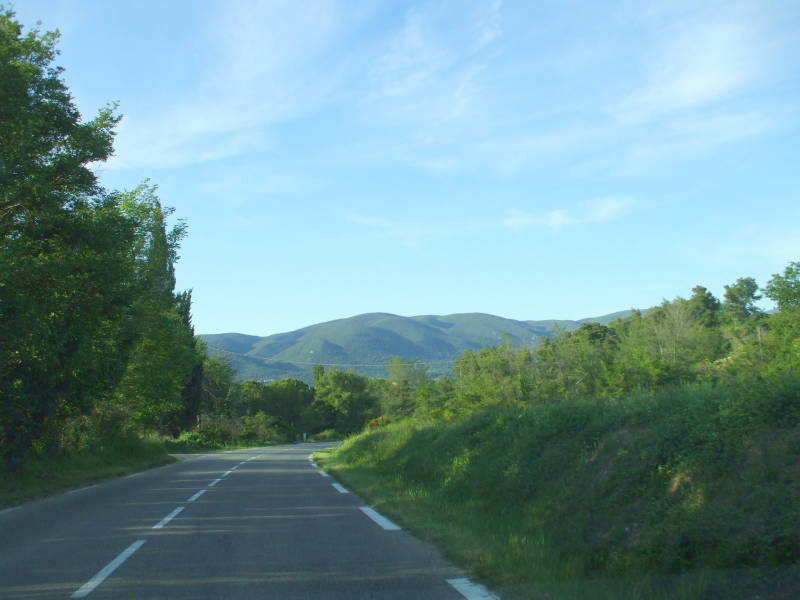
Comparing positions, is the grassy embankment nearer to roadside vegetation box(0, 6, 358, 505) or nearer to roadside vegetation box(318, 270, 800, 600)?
roadside vegetation box(318, 270, 800, 600)

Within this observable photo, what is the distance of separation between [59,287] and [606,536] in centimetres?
1429

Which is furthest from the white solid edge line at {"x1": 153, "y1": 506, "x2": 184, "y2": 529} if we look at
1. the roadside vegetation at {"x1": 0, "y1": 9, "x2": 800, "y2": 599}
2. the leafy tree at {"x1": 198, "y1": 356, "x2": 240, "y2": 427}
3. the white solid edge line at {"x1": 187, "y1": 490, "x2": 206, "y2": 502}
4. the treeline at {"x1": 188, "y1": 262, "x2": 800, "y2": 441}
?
the leafy tree at {"x1": 198, "y1": 356, "x2": 240, "y2": 427}

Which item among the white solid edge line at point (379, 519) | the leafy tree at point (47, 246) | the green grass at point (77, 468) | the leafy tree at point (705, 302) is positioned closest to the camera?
the white solid edge line at point (379, 519)

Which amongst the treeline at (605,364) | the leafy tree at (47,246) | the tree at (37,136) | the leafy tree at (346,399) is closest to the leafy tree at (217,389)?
the treeline at (605,364)

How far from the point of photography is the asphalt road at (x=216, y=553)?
6.14 meters

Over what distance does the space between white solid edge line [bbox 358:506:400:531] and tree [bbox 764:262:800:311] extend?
24.5m

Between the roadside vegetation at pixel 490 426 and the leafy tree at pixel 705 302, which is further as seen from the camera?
the leafy tree at pixel 705 302

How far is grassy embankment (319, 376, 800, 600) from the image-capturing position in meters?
5.28

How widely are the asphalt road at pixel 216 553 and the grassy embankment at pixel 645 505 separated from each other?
755 millimetres

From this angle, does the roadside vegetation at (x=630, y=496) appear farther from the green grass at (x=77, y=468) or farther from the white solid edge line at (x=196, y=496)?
the green grass at (x=77, y=468)

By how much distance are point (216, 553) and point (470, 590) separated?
3.48 m

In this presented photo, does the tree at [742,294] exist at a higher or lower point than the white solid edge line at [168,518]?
higher

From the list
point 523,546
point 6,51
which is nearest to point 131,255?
point 6,51

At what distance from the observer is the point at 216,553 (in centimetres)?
781
